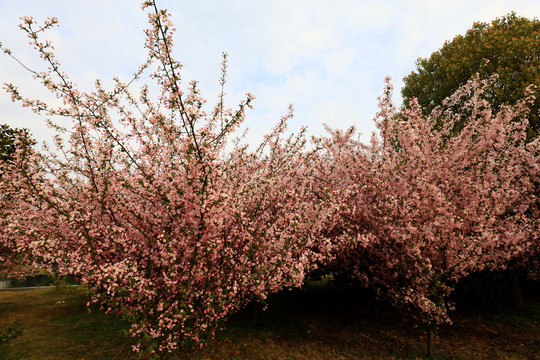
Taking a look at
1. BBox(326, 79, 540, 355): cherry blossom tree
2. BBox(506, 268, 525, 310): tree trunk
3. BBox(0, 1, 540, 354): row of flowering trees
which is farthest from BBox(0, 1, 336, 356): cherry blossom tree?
BBox(506, 268, 525, 310): tree trunk

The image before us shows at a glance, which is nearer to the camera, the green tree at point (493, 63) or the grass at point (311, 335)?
the grass at point (311, 335)

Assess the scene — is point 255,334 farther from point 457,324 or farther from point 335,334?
point 457,324

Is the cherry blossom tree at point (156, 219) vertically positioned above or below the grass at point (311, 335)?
above

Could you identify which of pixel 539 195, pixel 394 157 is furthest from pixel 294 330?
pixel 539 195

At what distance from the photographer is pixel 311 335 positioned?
9.55 metres

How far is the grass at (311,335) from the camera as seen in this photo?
8062 mm

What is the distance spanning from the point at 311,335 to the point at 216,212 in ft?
21.4

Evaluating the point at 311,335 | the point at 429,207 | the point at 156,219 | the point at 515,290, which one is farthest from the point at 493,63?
the point at 156,219

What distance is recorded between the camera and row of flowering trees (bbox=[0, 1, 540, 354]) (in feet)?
17.0

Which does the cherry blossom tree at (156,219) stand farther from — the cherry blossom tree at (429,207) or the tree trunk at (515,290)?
the tree trunk at (515,290)

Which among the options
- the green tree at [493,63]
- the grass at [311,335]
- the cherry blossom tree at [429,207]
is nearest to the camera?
the cherry blossom tree at [429,207]

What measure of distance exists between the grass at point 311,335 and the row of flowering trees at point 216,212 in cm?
172

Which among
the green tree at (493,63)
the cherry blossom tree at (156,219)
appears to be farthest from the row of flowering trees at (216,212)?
the green tree at (493,63)

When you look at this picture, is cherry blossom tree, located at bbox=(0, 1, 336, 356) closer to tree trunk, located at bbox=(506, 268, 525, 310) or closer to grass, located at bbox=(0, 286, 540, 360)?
grass, located at bbox=(0, 286, 540, 360)
